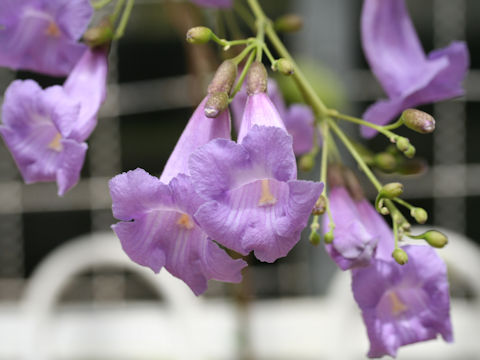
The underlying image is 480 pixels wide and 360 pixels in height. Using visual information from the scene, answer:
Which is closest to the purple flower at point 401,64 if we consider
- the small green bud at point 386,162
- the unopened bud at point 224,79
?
the small green bud at point 386,162

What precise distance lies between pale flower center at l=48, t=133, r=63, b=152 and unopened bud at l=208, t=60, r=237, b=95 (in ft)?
0.40

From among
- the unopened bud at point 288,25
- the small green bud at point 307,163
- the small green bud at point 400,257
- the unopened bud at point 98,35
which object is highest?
the unopened bud at point 288,25

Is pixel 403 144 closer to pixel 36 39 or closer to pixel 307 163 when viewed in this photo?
pixel 307 163

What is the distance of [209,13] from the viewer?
0.67 metres

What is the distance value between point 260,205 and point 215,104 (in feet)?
0.21

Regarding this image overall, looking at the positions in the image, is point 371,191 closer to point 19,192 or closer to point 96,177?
point 96,177

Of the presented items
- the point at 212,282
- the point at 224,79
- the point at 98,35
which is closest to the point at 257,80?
the point at 224,79

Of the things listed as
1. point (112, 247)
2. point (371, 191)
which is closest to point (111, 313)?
point (112, 247)

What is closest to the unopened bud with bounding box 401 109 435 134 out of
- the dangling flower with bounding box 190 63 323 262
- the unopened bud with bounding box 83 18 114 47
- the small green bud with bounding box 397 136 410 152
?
the small green bud with bounding box 397 136 410 152

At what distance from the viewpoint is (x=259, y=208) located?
363 mm

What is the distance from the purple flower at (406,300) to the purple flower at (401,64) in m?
0.11

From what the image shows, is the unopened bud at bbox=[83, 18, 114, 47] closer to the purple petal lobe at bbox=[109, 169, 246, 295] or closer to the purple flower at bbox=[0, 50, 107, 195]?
the purple flower at bbox=[0, 50, 107, 195]

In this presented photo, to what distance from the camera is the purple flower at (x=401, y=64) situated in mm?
496

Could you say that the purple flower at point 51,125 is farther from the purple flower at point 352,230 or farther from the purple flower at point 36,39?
the purple flower at point 352,230
